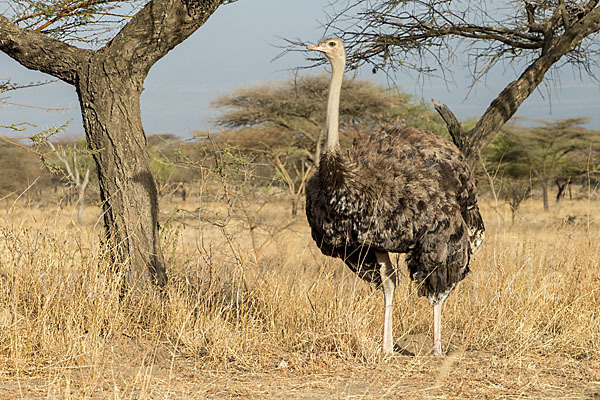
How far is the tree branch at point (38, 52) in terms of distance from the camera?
16.1 feet

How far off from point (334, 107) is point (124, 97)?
5.59 feet

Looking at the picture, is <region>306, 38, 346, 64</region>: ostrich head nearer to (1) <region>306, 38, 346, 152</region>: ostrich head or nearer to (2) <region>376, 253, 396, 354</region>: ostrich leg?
(1) <region>306, 38, 346, 152</region>: ostrich head

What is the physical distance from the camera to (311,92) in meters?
Answer: 21.3

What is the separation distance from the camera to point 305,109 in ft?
70.5

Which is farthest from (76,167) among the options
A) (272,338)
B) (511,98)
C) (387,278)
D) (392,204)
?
(392,204)

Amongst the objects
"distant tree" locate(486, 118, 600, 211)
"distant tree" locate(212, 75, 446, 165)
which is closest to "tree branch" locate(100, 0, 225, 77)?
"distant tree" locate(212, 75, 446, 165)

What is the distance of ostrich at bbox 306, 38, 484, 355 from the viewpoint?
397 centimetres

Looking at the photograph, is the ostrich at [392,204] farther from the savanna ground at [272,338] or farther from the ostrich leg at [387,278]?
the savanna ground at [272,338]

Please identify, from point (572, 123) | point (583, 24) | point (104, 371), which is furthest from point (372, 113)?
point (104, 371)

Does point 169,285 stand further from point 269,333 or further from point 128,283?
point 269,333

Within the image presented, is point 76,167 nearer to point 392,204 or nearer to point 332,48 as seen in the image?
point 332,48

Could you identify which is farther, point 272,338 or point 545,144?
point 545,144

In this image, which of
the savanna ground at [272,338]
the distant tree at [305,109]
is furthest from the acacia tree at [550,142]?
the savanna ground at [272,338]

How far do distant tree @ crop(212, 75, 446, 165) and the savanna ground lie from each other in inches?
604
